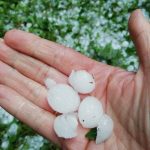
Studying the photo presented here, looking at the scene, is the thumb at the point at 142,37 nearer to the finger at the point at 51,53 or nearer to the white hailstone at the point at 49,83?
the finger at the point at 51,53

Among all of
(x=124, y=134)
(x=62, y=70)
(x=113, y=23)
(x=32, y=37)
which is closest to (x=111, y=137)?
(x=124, y=134)

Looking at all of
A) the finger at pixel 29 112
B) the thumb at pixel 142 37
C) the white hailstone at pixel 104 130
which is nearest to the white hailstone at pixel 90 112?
the white hailstone at pixel 104 130

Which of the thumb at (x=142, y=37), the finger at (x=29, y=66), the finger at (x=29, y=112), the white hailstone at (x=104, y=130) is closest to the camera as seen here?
the thumb at (x=142, y=37)

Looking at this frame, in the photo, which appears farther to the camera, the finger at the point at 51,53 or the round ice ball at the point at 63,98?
the finger at the point at 51,53

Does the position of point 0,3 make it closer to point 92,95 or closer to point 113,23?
point 113,23

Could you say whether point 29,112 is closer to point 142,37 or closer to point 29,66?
point 29,66

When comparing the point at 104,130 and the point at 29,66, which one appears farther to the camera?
the point at 29,66

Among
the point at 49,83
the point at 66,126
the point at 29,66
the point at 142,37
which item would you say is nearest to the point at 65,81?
the point at 49,83
